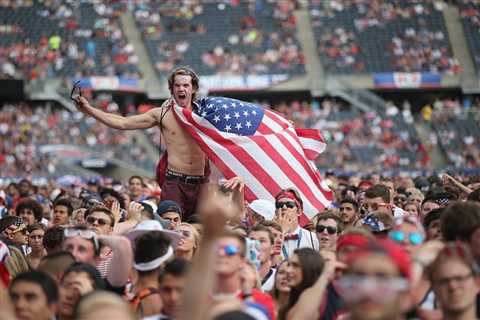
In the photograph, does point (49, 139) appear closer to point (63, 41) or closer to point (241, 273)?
point (63, 41)

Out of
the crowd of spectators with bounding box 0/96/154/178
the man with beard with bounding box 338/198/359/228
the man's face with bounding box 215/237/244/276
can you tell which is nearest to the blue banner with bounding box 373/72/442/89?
the crowd of spectators with bounding box 0/96/154/178

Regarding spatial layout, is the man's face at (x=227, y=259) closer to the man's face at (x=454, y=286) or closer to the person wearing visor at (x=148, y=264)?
the person wearing visor at (x=148, y=264)

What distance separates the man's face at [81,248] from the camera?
24.3 ft

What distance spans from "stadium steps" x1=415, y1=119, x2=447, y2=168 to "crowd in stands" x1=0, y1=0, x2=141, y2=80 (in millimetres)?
10119

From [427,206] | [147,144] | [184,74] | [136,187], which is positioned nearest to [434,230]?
[427,206]

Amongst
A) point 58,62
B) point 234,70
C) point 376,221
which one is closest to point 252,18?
point 234,70

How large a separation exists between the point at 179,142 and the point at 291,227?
5.98ft

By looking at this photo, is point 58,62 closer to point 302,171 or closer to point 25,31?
point 25,31

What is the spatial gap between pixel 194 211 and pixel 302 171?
1.52 meters

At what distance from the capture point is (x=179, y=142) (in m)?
11.4

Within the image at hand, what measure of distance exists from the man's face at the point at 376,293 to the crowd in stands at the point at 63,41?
34333mm

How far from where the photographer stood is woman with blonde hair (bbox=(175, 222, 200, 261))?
7.84 m

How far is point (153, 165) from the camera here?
1374 inches

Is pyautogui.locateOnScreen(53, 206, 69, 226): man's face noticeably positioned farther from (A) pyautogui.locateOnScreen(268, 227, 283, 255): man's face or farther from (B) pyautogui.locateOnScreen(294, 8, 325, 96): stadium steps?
(B) pyautogui.locateOnScreen(294, 8, 325, 96): stadium steps
